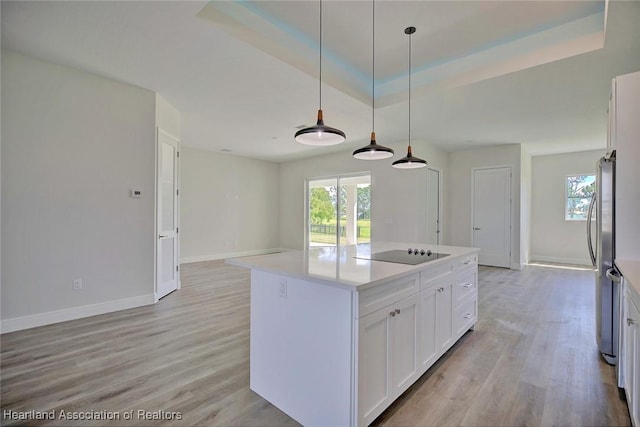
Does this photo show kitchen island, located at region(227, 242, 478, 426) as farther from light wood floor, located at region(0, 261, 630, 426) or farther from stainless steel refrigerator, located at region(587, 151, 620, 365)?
stainless steel refrigerator, located at region(587, 151, 620, 365)

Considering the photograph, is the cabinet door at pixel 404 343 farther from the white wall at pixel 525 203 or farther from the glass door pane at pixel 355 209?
the white wall at pixel 525 203

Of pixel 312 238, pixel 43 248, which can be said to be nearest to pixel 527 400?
pixel 43 248

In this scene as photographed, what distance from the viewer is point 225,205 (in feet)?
25.4

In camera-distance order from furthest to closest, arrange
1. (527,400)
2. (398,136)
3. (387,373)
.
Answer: (398,136) → (527,400) → (387,373)

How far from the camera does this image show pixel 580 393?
2045mm

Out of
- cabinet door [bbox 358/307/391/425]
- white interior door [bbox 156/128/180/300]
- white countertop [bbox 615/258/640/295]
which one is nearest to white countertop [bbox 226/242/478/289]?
cabinet door [bbox 358/307/391/425]

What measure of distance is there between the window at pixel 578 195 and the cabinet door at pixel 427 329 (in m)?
7.24

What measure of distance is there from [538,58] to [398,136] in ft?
9.54

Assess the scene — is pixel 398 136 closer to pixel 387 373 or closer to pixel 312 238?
pixel 312 238

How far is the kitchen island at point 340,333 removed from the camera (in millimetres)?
1515

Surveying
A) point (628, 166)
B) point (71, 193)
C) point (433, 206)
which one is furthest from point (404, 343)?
point (433, 206)

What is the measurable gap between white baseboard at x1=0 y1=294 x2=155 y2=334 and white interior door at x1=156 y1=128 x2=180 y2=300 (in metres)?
0.29

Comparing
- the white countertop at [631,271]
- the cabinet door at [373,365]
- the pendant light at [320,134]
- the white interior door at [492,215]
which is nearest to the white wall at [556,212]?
the white interior door at [492,215]

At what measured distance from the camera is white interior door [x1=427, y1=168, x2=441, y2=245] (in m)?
6.64
